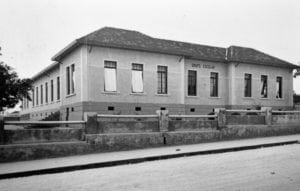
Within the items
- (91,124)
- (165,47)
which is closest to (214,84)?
(165,47)

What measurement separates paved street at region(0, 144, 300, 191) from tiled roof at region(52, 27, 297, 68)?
479 inches

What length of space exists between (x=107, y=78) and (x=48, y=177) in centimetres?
1277

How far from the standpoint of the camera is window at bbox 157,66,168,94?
22.6 metres

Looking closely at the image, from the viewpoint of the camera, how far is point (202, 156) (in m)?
11.2

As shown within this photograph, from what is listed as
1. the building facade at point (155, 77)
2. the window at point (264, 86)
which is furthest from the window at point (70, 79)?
the window at point (264, 86)

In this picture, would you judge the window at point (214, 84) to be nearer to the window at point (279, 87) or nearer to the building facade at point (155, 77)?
the building facade at point (155, 77)

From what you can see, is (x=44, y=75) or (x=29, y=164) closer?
(x=29, y=164)

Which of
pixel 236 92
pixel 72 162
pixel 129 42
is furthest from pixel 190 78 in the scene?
pixel 72 162

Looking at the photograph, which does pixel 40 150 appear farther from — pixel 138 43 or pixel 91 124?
pixel 138 43

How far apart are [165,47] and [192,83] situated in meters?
4.31

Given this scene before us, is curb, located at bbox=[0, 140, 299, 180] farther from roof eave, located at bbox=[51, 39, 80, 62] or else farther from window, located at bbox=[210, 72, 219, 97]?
window, located at bbox=[210, 72, 219, 97]

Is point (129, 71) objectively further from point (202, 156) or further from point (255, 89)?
point (255, 89)

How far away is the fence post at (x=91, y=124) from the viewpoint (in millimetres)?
12008

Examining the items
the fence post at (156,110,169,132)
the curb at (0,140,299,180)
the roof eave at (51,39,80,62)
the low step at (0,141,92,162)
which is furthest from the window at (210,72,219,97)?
the low step at (0,141,92,162)
